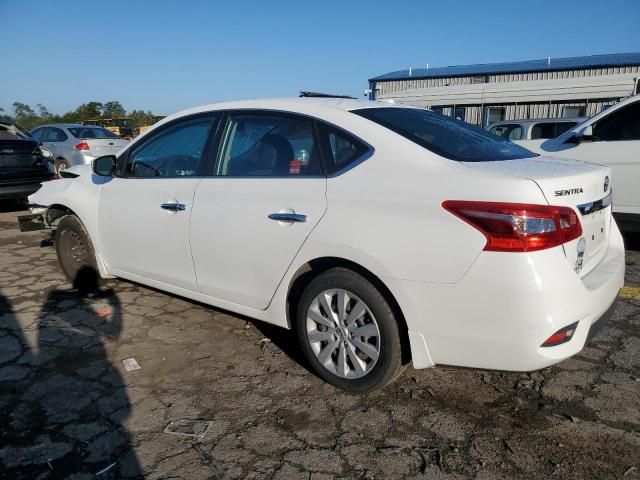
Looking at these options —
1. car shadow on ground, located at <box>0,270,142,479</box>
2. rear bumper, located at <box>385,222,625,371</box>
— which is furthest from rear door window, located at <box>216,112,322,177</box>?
car shadow on ground, located at <box>0,270,142,479</box>

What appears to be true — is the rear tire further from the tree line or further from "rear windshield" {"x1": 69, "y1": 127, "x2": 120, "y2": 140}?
the tree line

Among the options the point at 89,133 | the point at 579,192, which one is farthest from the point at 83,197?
the point at 89,133

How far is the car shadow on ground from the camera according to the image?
2215mm

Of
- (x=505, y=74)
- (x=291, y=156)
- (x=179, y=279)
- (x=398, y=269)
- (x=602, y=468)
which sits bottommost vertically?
(x=602, y=468)

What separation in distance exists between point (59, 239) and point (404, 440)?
3.65 metres

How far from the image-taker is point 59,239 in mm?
4473

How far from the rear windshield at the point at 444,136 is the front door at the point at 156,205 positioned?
1.25 meters

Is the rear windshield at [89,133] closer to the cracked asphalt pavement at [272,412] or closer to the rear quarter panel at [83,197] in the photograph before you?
the rear quarter panel at [83,197]

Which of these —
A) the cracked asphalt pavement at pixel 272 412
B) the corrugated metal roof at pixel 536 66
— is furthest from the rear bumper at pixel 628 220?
the corrugated metal roof at pixel 536 66

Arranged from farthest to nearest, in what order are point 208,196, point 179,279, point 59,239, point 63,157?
point 63,157, point 59,239, point 179,279, point 208,196

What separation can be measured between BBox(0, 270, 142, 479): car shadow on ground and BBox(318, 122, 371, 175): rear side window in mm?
1742

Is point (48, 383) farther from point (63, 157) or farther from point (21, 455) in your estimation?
point (63, 157)

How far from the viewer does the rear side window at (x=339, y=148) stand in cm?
260

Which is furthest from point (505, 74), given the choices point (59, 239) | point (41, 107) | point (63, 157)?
point (41, 107)
